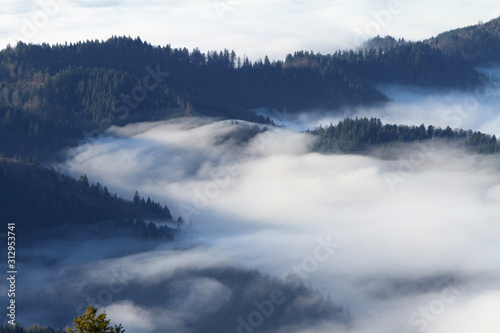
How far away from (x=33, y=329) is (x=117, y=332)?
111 m

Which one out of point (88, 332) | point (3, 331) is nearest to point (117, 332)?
point (88, 332)

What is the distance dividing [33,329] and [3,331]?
636 centimetres

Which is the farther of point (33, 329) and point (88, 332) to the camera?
point (33, 329)

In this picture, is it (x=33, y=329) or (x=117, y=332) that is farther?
(x=33, y=329)

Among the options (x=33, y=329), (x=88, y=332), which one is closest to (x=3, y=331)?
(x=33, y=329)

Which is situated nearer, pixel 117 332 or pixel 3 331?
pixel 117 332

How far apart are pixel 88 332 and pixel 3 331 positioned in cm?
10626

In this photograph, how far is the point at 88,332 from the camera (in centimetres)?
6988

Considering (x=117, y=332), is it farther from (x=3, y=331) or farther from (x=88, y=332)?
(x=3, y=331)

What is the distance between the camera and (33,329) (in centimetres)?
17725

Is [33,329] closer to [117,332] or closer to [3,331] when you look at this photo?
[3,331]

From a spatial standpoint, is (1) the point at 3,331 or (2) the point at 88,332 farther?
(1) the point at 3,331

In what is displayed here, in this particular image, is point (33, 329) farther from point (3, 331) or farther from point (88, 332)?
point (88, 332)
